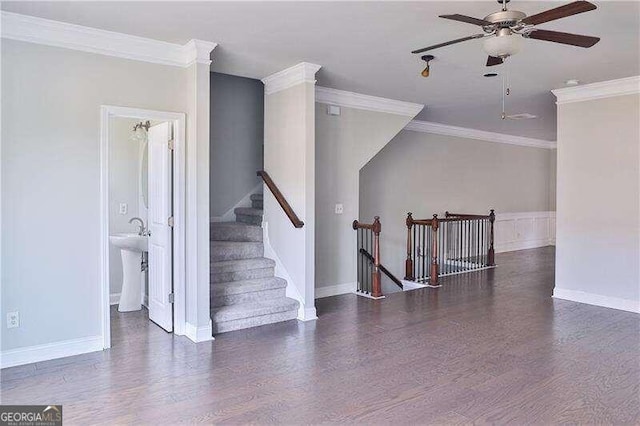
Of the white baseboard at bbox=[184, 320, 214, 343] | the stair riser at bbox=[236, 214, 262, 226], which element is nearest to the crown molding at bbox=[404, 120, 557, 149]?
the stair riser at bbox=[236, 214, 262, 226]

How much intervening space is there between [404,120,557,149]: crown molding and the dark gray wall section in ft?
9.20

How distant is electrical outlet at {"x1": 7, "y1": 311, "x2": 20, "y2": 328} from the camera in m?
3.58

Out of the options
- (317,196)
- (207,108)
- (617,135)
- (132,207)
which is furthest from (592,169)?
(132,207)

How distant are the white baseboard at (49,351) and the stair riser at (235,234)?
1.80 metres

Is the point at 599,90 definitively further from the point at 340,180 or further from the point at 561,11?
the point at 561,11

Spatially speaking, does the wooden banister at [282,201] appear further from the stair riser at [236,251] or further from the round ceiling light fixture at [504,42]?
the round ceiling light fixture at [504,42]

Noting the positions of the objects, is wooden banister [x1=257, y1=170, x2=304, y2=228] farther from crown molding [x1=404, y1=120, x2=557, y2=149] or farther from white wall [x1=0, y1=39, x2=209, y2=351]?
crown molding [x1=404, y1=120, x2=557, y2=149]

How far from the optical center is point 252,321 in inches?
185

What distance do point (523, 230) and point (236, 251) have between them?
7.60 m

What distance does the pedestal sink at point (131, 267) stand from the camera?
16.6ft

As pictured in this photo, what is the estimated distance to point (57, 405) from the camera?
9.75 ft

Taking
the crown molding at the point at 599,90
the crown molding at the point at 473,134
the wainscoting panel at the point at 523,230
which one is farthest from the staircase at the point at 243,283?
the wainscoting panel at the point at 523,230

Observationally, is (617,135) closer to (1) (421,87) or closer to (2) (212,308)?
(1) (421,87)

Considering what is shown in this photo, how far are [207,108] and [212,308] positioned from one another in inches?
73.2
